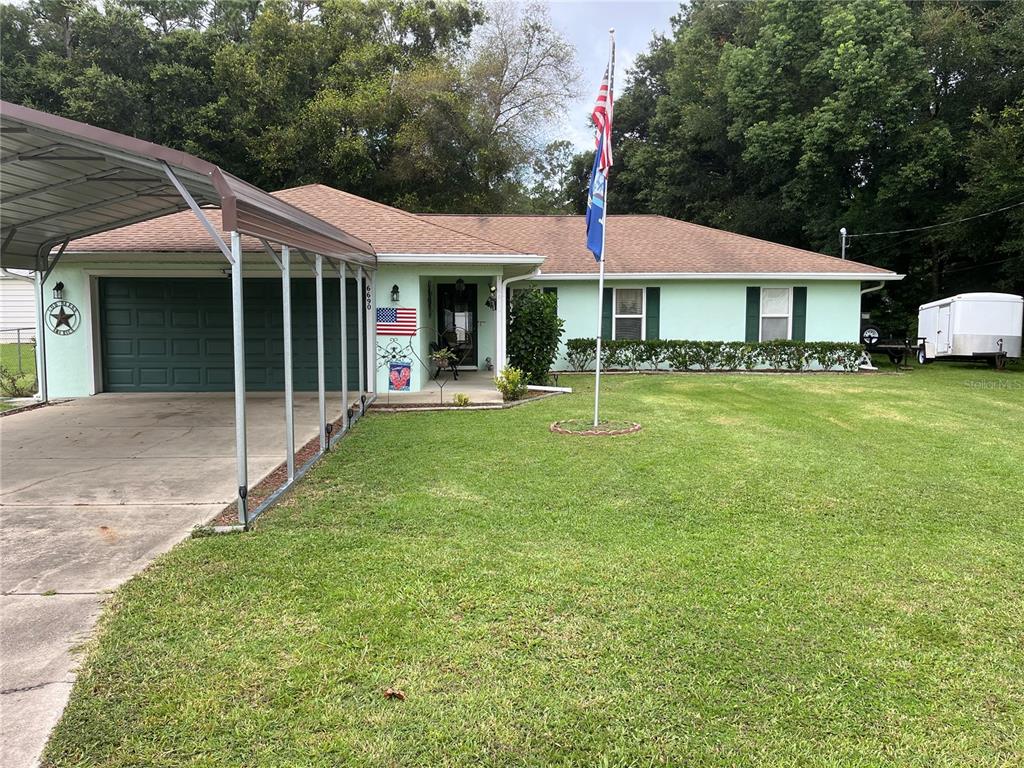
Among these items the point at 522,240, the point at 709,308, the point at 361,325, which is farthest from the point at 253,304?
the point at 709,308

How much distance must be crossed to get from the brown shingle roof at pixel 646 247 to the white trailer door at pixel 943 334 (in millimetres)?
2167

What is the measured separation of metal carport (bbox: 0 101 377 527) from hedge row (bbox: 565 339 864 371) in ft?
20.8

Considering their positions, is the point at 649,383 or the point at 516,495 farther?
the point at 649,383

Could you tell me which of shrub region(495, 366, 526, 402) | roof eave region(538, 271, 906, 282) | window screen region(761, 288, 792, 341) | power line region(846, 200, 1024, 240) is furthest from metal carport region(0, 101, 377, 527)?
power line region(846, 200, 1024, 240)

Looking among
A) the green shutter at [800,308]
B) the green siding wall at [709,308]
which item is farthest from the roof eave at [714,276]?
the green shutter at [800,308]

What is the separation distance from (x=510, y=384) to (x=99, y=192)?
5856 millimetres

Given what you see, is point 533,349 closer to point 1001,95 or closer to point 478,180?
point 478,180

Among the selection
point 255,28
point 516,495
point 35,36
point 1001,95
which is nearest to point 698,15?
point 1001,95

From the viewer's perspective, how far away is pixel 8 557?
397 cm

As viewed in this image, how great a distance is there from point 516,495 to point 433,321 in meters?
9.40

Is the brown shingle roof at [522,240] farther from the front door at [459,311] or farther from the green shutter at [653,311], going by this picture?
the front door at [459,311]

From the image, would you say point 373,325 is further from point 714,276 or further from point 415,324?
point 714,276

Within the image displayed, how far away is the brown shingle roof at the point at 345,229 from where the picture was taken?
32.9 ft

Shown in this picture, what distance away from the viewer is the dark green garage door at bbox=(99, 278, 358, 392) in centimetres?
1102
